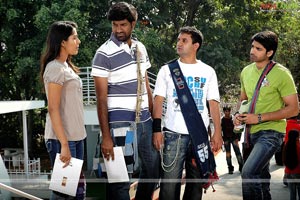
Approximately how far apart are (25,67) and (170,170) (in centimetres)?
1150

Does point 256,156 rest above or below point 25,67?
below

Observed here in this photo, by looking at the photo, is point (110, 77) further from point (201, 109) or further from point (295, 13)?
point (295, 13)

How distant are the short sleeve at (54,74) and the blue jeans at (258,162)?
1.50 metres

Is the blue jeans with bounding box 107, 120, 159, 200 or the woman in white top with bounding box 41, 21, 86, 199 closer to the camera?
the woman in white top with bounding box 41, 21, 86, 199

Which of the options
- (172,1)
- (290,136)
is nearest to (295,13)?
(172,1)

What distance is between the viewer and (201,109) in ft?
10.9

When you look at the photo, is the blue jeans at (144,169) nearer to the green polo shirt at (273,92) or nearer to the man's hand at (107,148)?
the man's hand at (107,148)

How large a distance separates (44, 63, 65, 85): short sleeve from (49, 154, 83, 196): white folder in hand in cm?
49

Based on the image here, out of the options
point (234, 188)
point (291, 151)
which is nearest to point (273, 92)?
point (291, 151)

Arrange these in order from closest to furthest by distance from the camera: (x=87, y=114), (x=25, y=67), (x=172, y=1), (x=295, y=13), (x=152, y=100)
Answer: (x=152, y=100) → (x=87, y=114) → (x=25, y=67) → (x=172, y=1) → (x=295, y=13)

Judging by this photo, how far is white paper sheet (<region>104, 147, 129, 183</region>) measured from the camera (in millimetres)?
3039

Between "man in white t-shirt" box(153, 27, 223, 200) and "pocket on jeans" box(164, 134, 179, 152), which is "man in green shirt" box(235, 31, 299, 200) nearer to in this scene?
"man in white t-shirt" box(153, 27, 223, 200)

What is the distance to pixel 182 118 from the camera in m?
3.26

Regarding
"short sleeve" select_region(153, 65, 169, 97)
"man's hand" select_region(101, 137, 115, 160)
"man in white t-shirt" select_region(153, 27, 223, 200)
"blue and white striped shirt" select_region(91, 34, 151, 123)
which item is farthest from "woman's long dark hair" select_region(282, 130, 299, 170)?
"man's hand" select_region(101, 137, 115, 160)
